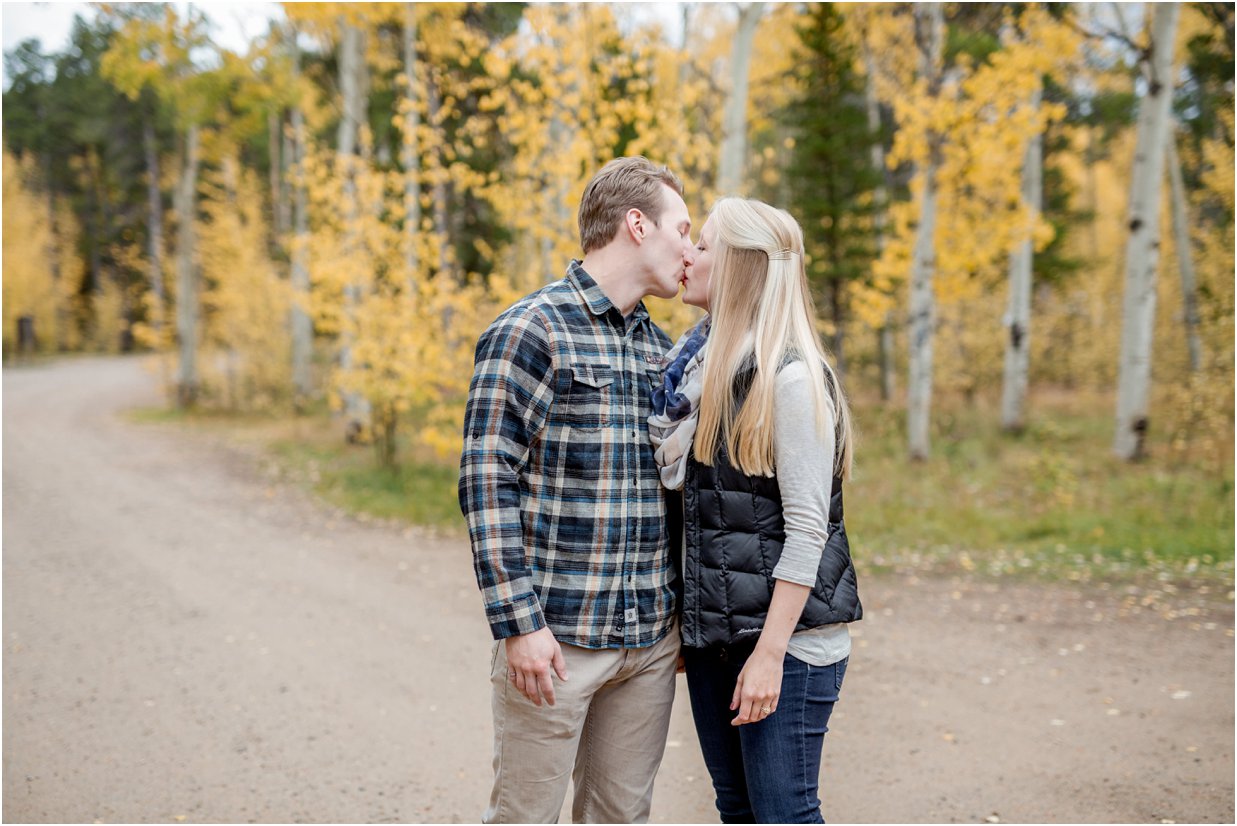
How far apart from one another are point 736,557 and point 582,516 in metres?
0.36

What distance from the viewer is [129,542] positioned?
7.33m

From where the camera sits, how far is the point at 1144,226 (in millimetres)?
9367

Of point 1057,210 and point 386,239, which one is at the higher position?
point 1057,210

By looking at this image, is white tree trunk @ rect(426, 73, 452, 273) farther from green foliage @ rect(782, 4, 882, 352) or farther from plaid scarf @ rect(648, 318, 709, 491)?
plaid scarf @ rect(648, 318, 709, 491)

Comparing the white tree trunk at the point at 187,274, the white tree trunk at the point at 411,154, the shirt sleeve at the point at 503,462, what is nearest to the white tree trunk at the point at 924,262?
the white tree trunk at the point at 411,154

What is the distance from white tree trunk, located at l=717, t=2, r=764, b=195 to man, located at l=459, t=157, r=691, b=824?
5.77m

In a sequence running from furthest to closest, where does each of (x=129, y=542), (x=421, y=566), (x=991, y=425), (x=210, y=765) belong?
(x=991, y=425) → (x=129, y=542) → (x=421, y=566) → (x=210, y=765)

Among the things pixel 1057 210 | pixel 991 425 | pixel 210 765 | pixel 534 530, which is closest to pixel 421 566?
pixel 210 765

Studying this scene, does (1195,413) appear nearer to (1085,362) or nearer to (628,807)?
(1085,362)

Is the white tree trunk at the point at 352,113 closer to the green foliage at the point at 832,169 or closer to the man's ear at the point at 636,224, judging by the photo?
the green foliage at the point at 832,169

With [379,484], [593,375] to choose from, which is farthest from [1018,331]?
[593,375]

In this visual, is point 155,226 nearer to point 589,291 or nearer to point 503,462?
point 589,291

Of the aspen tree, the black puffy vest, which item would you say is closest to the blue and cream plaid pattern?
the black puffy vest

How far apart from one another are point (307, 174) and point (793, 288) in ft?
30.5
